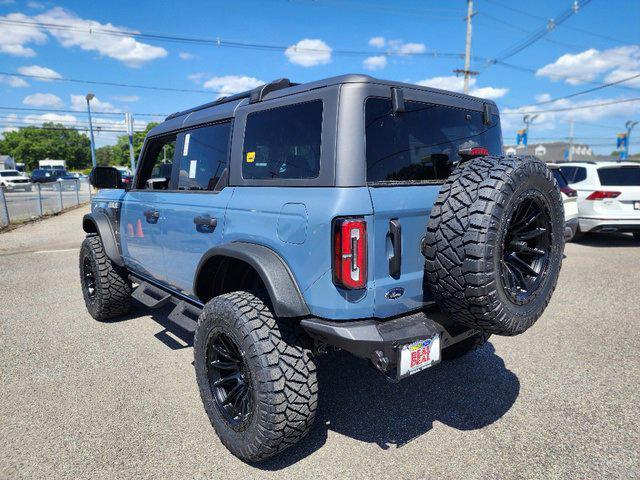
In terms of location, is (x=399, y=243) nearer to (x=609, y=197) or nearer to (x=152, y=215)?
(x=152, y=215)

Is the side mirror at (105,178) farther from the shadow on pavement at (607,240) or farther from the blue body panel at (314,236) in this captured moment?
the shadow on pavement at (607,240)

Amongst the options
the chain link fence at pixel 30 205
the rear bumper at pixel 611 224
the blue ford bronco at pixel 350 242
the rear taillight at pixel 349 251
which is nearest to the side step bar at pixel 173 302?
the blue ford bronco at pixel 350 242

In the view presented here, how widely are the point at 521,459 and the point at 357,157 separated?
1.94 m

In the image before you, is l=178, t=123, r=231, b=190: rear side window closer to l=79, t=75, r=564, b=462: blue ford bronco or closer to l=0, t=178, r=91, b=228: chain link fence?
l=79, t=75, r=564, b=462: blue ford bronco

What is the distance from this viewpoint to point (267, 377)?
222 centimetres

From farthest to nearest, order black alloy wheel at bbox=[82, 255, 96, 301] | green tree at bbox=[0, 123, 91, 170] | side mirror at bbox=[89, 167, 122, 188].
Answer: green tree at bbox=[0, 123, 91, 170] → black alloy wheel at bbox=[82, 255, 96, 301] → side mirror at bbox=[89, 167, 122, 188]

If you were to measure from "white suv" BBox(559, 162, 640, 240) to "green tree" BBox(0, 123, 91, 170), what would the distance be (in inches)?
3616

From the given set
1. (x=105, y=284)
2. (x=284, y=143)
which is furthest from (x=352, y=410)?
(x=105, y=284)

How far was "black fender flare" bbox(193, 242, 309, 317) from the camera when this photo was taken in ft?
7.18

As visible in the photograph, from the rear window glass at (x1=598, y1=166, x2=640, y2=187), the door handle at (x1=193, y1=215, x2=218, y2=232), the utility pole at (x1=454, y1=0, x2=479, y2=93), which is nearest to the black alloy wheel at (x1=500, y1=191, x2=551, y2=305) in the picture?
the door handle at (x1=193, y1=215, x2=218, y2=232)

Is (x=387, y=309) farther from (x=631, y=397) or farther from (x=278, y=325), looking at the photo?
(x=631, y=397)

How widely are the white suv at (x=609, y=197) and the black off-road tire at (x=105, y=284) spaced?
Answer: 876cm

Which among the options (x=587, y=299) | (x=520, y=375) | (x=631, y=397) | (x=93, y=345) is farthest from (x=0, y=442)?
(x=587, y=299)

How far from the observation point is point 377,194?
7.06 ft
